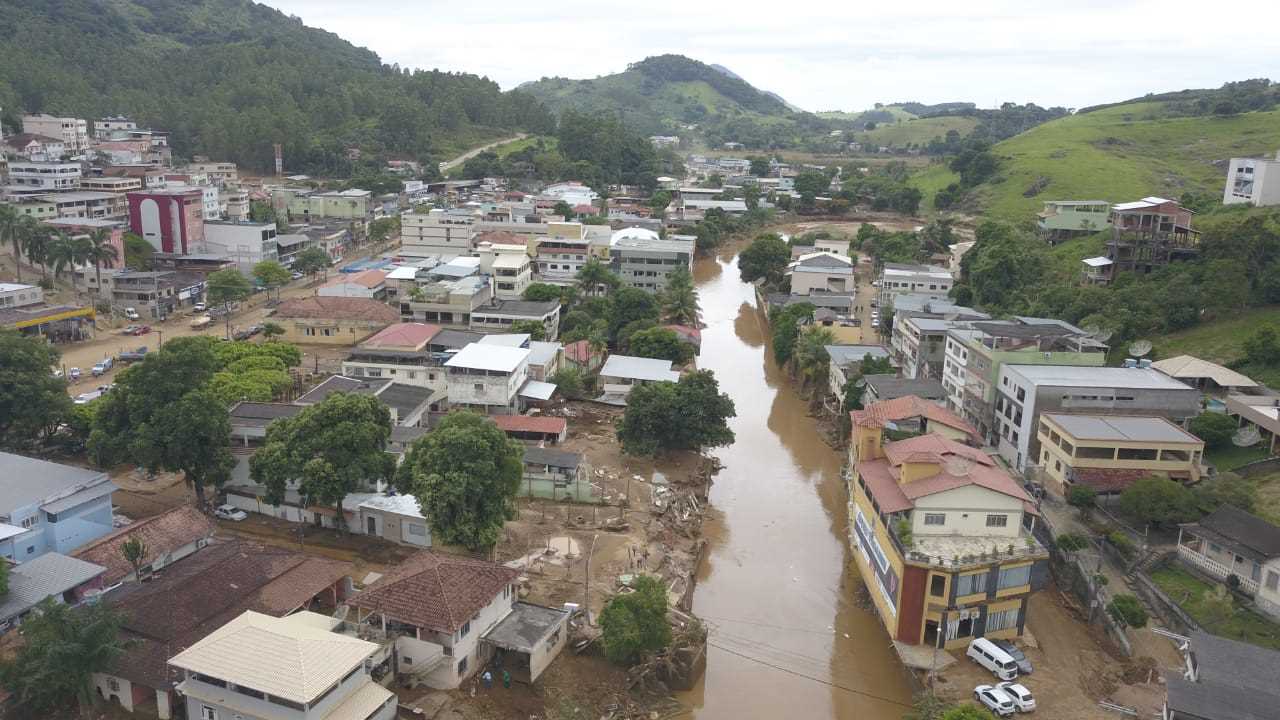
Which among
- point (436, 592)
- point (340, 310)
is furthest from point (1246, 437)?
point (340, 310)

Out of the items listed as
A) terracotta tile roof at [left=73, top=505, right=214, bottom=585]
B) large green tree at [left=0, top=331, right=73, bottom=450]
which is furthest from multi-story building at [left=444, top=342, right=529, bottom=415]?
large green tree at [left=0, top=331, right=73, bottom=450]

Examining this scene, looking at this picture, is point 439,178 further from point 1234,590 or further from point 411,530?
point 1234,590

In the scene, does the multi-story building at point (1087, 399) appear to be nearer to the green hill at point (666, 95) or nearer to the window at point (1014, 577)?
the window at point (1014, 577)

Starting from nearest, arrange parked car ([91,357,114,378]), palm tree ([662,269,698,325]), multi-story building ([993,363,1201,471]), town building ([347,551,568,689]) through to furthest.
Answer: town building ([347,551,568,689]) → multi-story building ([993,363,1201,471]) → parked car ([91,357,114,378]) → palm tree ([662,269,698,325])

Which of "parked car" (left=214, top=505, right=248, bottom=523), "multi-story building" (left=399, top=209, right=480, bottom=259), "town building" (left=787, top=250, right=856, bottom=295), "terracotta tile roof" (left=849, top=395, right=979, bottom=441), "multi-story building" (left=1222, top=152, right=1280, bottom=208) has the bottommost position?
"parked car" (left=214, top=505, right=248, bottom=523)

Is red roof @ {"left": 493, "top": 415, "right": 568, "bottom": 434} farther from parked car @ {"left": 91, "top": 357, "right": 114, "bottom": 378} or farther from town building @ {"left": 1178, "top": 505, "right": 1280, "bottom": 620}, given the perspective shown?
town building @ {"left": 1178, "top": 505, "right": 1280, "bottom": 620}
